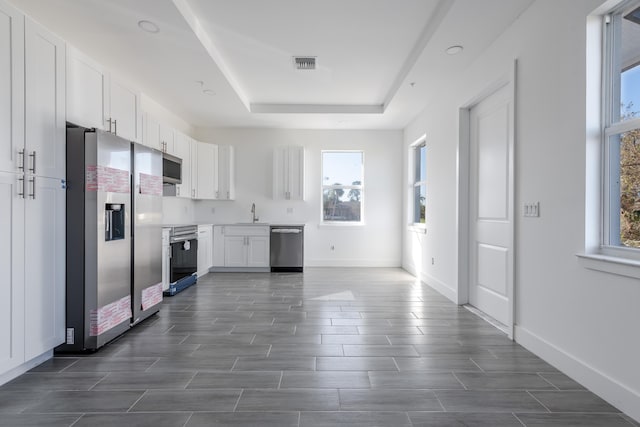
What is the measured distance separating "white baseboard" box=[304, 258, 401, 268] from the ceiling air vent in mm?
3747

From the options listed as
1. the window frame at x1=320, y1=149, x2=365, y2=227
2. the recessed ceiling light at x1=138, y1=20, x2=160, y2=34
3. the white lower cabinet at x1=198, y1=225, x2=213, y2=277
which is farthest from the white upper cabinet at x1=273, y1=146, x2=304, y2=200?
the recessed ceiling light at x1=138, y1=20, x2=160, y2=34

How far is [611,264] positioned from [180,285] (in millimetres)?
4460

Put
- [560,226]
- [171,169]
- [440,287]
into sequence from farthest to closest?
[171,169]
[440,287]
[560,226]

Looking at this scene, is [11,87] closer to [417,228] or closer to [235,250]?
[235,250]

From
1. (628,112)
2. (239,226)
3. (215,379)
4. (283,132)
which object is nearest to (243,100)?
(283,132)

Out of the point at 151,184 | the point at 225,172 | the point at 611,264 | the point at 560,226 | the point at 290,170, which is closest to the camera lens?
the point at 611,264

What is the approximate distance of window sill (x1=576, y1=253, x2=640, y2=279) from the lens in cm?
183

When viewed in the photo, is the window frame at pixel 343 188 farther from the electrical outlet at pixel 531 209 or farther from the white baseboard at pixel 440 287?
the electrical outlet at pixel 531 209

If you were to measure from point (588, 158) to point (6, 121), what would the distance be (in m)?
3.46

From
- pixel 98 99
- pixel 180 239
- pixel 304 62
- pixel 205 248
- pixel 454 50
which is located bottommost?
pixel 205 248

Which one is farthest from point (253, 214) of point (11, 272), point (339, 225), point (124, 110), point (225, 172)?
point (11, 272)

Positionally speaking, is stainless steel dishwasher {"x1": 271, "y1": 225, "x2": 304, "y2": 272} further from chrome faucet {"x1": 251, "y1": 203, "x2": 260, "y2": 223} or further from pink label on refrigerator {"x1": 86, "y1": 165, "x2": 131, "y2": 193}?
pink label on refrigerator {"x1": 86, "y1": 165, "x2": 131, "y2": 193}

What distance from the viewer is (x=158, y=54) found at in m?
3.64

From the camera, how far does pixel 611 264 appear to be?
6.45 ft
